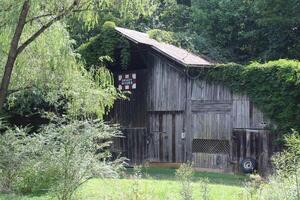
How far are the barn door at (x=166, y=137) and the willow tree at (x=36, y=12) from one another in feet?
37.3

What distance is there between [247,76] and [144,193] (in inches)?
454

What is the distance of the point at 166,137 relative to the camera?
68.4 feet

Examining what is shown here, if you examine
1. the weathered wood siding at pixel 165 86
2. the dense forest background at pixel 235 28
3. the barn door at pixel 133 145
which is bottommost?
the barn door at pixel 133 145

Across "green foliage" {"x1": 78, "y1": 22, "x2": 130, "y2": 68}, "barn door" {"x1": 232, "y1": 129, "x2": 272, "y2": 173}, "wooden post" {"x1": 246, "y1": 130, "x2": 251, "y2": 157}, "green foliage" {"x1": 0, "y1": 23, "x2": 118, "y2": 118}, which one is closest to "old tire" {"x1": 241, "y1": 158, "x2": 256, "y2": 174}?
"barn door" {"x1": 232, "y1": 129, "x2": 272, "y2": 173}

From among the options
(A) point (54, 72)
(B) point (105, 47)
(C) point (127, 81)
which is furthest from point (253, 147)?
(A) point (54, 72)

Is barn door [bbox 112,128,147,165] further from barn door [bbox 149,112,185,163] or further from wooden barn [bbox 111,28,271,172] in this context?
barn door [bbox 149,112,185,163]

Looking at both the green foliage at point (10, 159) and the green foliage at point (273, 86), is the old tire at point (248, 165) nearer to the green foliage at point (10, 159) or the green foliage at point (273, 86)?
the green foliage at point (273, 86)

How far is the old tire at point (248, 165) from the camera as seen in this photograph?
18016 mm

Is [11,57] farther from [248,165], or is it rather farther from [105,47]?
[105,47]

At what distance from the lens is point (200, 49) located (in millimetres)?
27734

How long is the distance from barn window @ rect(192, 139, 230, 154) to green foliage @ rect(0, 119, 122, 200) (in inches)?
361

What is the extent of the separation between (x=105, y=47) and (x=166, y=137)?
184 inches

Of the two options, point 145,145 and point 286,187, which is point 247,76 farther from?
point 286,187

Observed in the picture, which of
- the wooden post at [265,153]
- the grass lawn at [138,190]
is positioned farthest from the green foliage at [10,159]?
the wooden post at [265,153]
